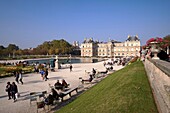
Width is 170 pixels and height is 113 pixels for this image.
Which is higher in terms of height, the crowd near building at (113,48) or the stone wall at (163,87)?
the crowd near building at (113,48)

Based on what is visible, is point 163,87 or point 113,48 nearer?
point 163,87

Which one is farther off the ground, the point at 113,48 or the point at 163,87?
the point at 113,48

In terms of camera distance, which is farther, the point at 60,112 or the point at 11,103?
the point at 11,103

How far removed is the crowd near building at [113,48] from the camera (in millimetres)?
99438

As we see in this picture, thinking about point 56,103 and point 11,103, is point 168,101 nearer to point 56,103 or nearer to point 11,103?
point 56,103

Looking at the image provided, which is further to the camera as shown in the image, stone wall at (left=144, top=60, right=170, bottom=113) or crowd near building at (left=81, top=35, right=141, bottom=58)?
crowd near building at (left=81, top=35, right=141, bottom=58)

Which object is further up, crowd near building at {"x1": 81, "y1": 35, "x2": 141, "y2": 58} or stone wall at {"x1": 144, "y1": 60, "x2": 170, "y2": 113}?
crowd near building at {"x1": 81, "y1": 35, "x2": 141, "y2": 58}

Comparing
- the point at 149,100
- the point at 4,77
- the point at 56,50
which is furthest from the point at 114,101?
the point at 56,50

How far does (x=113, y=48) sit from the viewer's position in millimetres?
107750

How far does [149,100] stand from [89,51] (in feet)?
347

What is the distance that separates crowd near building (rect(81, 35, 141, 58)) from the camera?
3915 inches

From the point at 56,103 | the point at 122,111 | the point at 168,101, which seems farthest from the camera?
the point at 56,103

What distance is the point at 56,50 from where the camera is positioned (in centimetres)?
10794

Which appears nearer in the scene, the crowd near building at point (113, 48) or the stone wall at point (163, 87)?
the stone wall at point (163, 87)
